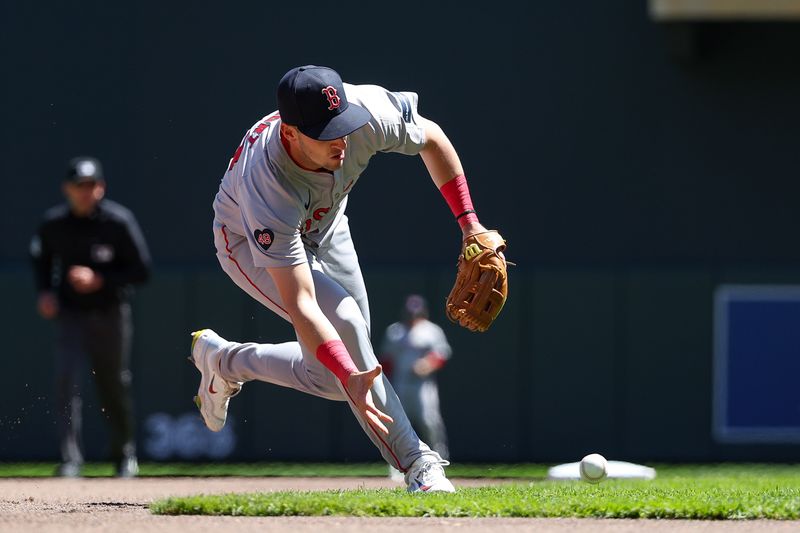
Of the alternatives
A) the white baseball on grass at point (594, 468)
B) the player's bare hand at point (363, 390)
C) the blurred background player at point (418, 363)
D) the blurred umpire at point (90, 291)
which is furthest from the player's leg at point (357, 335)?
the blurred background player at point (418, 363)

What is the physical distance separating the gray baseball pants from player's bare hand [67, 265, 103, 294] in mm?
2750

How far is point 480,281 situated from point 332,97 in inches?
39.0

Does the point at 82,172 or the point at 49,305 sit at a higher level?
the point at 82,172

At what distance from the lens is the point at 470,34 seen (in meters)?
9.55

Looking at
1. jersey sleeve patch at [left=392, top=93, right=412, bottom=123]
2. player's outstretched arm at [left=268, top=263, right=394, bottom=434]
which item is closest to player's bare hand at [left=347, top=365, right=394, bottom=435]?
player's outstretched arm at [left=268, top=263, right=394, bottom=434]

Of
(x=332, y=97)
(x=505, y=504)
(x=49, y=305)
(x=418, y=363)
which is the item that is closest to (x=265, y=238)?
(x=332, y=97)

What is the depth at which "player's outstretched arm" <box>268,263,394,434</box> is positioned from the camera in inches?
166

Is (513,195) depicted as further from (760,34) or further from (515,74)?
(760,34)

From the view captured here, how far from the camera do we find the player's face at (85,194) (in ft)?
25.6

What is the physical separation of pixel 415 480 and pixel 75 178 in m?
3.69

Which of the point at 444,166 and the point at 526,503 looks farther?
the point at 444,166

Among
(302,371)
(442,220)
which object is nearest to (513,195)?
(442,220)

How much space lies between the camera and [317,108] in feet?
14.0

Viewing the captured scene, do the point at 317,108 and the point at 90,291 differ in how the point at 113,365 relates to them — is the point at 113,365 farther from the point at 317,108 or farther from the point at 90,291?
the point at 317,108
